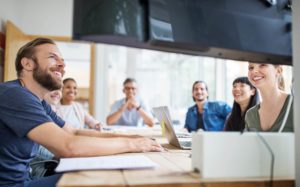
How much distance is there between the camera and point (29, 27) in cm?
371

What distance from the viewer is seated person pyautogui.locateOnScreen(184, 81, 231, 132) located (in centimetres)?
276

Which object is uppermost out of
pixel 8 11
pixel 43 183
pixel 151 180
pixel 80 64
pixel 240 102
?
pixel 8 11

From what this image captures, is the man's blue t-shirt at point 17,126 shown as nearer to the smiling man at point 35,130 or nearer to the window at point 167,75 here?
the smiling man at point 35,130

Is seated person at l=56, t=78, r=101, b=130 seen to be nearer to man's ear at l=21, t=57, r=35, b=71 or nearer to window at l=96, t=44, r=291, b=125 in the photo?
window at l=96, t=44, r=291, b=125

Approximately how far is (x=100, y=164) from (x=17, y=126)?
1.13ft

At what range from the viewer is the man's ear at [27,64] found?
3.98 ft

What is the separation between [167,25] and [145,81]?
3.62 metres

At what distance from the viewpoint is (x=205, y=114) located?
280 cm

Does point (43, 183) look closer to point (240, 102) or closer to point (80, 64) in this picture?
point (240, 102)

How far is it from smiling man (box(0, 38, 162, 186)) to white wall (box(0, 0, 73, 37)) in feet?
8.39

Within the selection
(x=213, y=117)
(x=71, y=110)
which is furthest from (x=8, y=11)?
(x=213, y=117)

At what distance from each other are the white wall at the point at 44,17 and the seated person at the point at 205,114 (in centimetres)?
196

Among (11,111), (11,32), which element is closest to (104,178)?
(11,111)

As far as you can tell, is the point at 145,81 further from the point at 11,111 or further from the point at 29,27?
the point at 11,111
